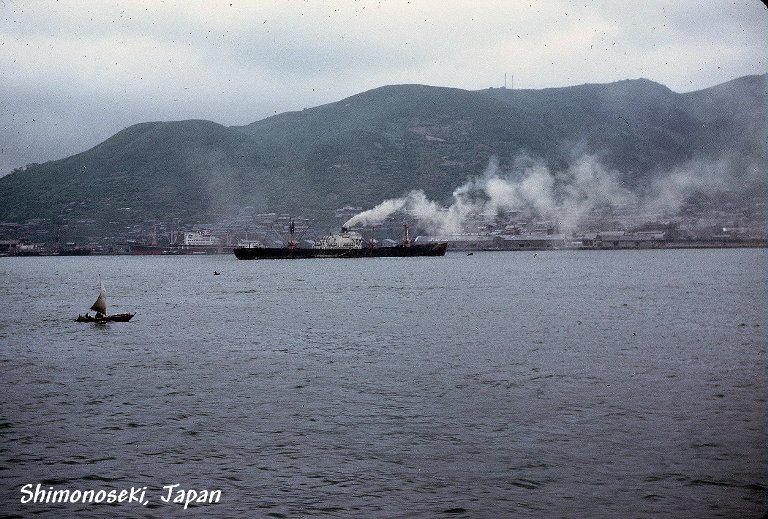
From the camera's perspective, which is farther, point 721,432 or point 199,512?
point 721,432

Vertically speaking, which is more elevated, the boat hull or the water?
the boat hull

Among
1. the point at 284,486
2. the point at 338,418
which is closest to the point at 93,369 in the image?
the point at 338,418

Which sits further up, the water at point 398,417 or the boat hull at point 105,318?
the boat hull at point 105,318

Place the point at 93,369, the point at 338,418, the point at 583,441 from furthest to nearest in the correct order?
1. the point at 93,369
2. the point at 338,418
3. the point at 583,441

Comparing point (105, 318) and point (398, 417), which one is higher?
point (105, 318)

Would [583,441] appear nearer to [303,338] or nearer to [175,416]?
[175,416]

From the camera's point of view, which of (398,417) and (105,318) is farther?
(105,318)

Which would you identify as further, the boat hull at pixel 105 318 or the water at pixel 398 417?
the boat hull at pixel 105 318

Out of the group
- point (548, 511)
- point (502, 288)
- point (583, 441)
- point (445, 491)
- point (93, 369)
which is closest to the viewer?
point (548, 511)
